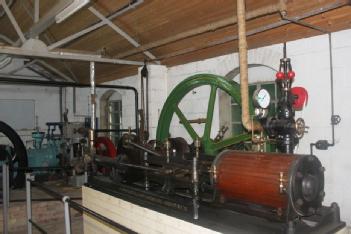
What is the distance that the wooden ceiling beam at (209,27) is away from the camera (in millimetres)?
2725

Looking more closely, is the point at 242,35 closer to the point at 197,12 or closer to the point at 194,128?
the point at 197,12

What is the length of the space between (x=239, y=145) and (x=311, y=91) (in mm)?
854

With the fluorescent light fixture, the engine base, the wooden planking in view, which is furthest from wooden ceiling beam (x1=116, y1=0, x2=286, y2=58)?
the wooden planking

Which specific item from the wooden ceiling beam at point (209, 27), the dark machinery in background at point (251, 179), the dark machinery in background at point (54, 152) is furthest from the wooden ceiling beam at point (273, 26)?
the dark machinery in background at point (54, 152)

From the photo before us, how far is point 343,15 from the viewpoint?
102 inches

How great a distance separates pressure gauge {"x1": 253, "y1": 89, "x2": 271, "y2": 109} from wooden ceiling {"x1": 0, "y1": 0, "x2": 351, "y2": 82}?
30.5 inches

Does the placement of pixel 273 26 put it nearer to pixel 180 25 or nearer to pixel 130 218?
pixel 180 25

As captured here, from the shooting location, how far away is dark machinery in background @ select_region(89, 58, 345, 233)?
1742mm

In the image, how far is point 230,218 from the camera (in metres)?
1.96

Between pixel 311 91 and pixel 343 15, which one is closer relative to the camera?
pixel 343 15

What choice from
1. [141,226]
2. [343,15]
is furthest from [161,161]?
[343,15]

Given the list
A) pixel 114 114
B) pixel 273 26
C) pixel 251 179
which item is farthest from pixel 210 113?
pixel 114 114

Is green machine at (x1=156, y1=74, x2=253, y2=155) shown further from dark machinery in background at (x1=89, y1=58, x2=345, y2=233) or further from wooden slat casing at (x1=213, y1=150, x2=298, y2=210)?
wooden slat casing at (x1=213, y1=150, x2=298, y2=210)

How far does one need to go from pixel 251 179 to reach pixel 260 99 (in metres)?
0.81
